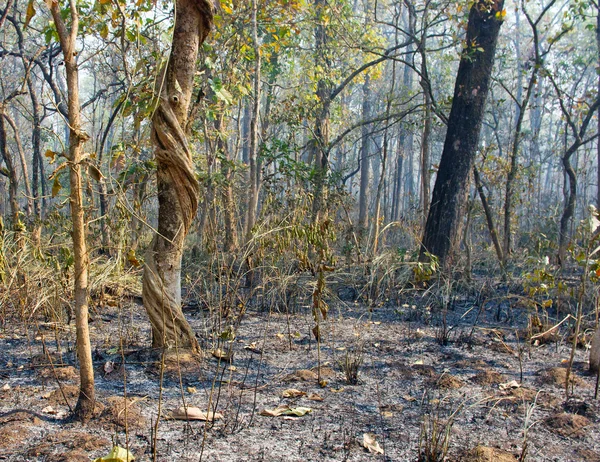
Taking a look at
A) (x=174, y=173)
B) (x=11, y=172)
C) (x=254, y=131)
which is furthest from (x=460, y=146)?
(x=11, y=172)

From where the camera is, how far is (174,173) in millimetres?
2801

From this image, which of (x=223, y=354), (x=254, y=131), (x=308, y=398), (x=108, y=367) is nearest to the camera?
(x=308, y=398)

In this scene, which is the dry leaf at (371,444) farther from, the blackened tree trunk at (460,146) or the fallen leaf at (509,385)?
the blackened tree trunk at (460,146)

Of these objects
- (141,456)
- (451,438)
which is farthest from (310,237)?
(141,456)

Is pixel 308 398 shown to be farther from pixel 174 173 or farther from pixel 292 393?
pixel 174 173

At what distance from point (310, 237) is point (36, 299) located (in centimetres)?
195

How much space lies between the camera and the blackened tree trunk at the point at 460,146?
5.78 metres

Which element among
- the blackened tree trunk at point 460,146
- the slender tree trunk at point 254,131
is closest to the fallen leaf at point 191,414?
the slender tree trunk at point 254,131

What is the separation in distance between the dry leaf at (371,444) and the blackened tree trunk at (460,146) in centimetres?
372

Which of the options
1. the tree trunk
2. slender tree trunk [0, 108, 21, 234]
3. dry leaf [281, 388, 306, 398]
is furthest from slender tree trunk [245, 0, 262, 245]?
slender tree trunk [0, 108, 21, 234]

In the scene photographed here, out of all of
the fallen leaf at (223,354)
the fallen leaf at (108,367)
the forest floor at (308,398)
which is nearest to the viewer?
the forest floor at (308,398)

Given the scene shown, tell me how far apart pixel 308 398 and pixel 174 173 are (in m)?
1.33

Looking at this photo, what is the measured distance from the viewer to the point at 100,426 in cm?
216

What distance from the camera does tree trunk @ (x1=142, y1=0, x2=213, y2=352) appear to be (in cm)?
273
